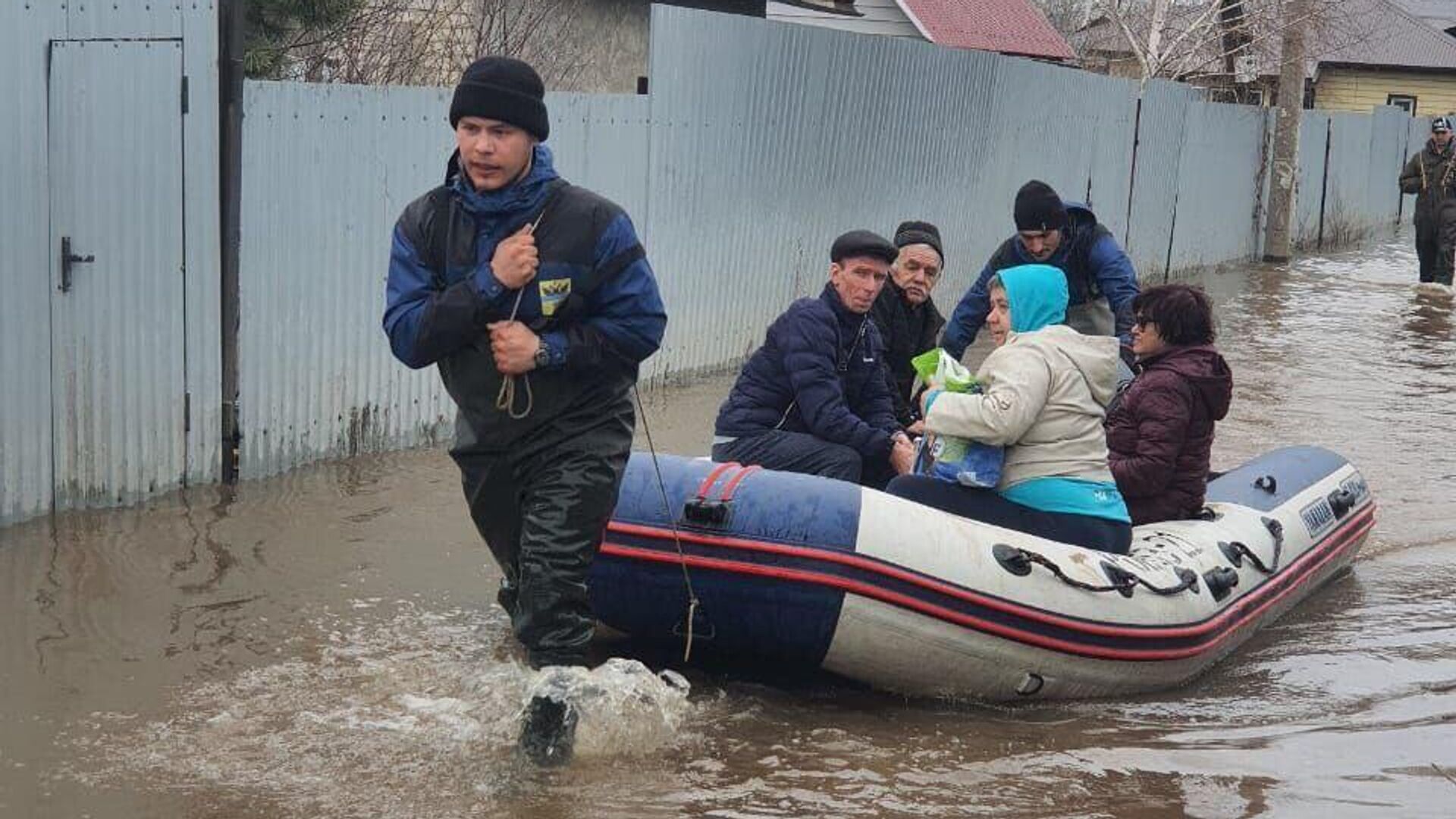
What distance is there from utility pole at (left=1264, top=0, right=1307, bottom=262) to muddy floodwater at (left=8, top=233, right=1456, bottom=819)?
16.5 meters

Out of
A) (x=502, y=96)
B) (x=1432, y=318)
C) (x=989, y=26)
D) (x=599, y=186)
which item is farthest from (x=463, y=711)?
(x=989, y=26)

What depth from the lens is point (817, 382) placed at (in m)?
7.27

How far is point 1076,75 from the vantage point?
18094mm

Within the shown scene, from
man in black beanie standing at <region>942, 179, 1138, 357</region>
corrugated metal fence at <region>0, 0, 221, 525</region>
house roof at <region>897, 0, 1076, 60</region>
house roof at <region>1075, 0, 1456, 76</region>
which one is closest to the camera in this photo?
corrugated metal fence at <region>0, 0, 221, 525</region>

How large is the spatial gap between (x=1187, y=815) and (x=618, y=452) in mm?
1972

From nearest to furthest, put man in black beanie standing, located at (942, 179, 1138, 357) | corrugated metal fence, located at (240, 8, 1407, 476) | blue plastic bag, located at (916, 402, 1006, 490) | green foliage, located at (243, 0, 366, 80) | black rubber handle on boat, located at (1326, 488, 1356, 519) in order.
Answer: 1. blue plastic bag, located at (916, 402, 1006, 490)
2. black rubber handle on boat, located at (1326, 488, 1356, 519)
3. corrugated metal fence, located at (240, 8, 1407, 476)
4. man in black beanie standing, located at (942, 179, 1138, 357)
5. green foliage, located at (243, 0, 366, 80)

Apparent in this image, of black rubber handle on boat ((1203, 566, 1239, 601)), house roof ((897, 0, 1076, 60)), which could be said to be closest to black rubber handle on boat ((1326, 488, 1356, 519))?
black rubber handle on boat ((1203, 566, 1239, 601))

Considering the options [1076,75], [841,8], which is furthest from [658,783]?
[841,8]

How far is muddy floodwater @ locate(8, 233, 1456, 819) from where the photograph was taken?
17.2 ft

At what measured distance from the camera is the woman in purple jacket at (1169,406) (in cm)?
723

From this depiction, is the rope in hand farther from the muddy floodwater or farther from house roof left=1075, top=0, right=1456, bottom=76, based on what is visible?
house roof left=1075, top=0, right=1456, bottom=76

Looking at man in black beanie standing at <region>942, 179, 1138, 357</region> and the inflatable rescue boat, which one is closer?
the inflatable rescue boat

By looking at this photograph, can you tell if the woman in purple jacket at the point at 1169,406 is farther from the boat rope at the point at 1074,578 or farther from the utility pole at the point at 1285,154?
the utility pole at the point at 1285,154

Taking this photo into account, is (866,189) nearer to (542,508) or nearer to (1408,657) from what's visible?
(1408,657)
